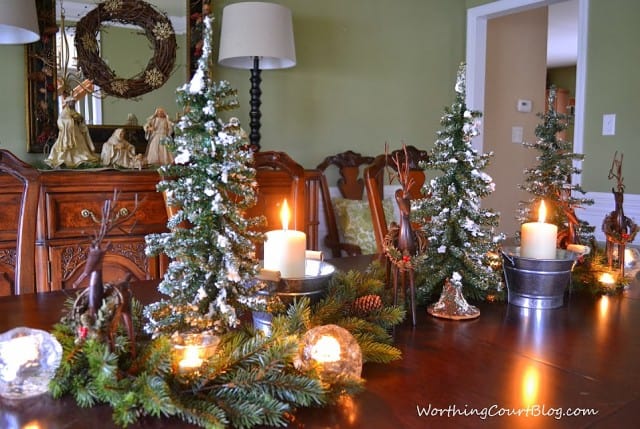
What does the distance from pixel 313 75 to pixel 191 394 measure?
116 inches

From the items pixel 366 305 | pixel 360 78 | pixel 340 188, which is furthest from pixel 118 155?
pixel 366 305

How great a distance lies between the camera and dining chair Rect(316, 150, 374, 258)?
124 inches

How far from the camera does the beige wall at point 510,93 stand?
14.0 ft

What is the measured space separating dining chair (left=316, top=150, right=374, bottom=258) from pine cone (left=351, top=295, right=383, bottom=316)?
2.18 metres

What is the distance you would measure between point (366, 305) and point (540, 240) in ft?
1.34

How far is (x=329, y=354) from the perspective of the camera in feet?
2.15

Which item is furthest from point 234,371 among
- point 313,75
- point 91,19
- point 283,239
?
point 313,75

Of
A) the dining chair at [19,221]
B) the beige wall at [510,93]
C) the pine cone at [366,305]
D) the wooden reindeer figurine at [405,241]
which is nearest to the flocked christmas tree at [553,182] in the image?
the wooden reindeer figurine at [405,241]

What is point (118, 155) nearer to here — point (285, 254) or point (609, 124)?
point (285, 254)

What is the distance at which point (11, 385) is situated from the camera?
613 mm

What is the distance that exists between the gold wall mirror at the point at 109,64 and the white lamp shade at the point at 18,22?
9cm

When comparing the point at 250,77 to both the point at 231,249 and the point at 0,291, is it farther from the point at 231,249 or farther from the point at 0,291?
the point at 231,249

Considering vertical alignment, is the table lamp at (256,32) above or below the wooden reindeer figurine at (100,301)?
above

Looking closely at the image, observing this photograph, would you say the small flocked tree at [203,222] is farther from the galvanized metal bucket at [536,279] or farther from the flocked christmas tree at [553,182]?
the flocked christmas tree at [553,182]
